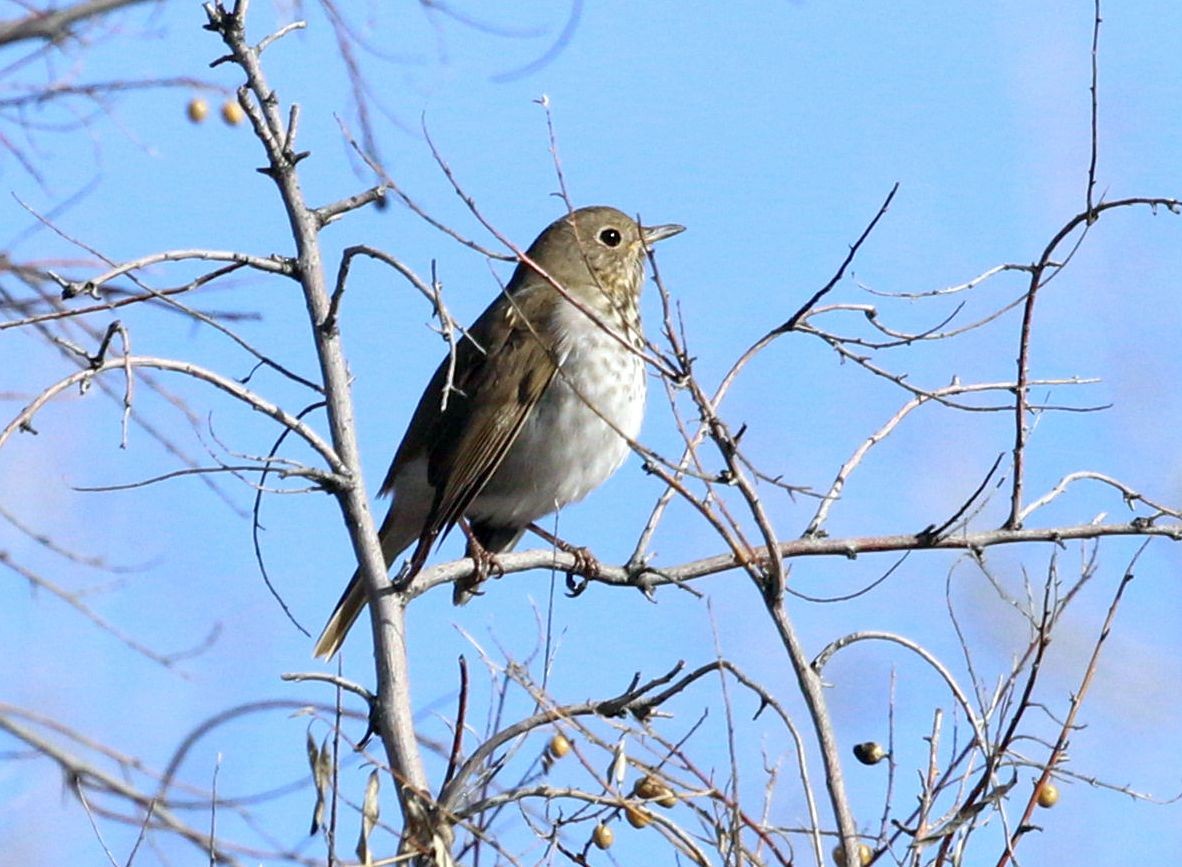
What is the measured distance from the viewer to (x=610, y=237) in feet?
26.2

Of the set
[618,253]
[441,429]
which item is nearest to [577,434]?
[441,429]

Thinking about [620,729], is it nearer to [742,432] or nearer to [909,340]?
[742,432]

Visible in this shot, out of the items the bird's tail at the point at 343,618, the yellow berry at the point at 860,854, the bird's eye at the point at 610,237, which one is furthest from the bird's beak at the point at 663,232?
the yellow berry at the point at 860,854

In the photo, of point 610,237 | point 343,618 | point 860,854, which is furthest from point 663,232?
point 860,854

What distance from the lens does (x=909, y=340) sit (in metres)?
4.78

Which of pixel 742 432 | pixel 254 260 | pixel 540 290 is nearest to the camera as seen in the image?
pixel 742 432

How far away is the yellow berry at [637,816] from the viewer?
3.80m

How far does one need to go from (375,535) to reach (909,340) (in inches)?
60.8

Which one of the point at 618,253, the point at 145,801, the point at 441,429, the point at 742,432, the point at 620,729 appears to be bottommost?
the point at 145,801

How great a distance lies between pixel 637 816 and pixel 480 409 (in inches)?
123

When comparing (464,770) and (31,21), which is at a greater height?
(31,21)

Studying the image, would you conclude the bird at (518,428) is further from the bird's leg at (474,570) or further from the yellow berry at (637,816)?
the yellow berry at (637,816)

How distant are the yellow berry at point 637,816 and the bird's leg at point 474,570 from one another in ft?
5.73

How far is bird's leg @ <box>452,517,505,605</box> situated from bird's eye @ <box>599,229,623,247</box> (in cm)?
171
